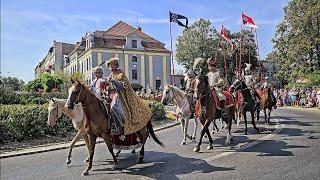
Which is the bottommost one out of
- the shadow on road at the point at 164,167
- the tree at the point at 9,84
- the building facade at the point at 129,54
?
the shadow on road at the point at 164,167

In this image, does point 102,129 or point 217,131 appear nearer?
point 102,129

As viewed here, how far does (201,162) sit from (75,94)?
3.48 meters

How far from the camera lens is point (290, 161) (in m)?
9.50

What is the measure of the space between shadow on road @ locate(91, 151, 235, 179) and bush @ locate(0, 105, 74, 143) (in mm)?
5716

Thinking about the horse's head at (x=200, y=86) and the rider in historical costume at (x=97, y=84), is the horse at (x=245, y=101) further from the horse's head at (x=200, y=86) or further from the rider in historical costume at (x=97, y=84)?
the rider in historical costume at (x=97, y=84)

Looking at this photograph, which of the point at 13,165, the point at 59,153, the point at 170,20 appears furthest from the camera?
the point at 170,20

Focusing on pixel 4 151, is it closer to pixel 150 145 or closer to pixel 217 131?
pixel 150 145

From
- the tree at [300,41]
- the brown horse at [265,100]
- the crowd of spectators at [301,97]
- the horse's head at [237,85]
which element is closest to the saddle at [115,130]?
the horse's head at [237,85]

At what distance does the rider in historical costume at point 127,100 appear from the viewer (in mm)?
9844

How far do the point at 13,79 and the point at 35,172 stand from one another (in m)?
123

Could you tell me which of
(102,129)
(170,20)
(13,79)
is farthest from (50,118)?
(13,79)

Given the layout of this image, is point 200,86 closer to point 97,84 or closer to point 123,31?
point 97,84

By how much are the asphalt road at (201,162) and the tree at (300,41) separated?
3071 cm

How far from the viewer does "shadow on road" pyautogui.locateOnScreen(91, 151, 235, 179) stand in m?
8.83
